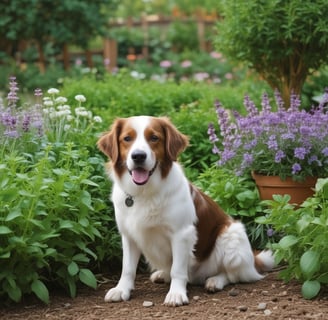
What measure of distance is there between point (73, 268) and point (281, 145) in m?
2.02

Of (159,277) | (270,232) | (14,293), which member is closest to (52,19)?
(270,232)

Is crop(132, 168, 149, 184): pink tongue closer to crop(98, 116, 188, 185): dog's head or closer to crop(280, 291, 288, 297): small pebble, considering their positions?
crop(98, 116, 188, 185): dog's head

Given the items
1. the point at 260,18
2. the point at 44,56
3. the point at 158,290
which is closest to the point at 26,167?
the point at 158,290

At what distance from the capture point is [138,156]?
164 inches

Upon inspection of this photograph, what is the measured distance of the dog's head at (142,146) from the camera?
13.8ft

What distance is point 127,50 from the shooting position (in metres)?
19.3

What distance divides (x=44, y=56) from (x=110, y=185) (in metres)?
12.1

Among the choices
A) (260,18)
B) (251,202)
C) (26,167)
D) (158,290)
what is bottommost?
(158,290)

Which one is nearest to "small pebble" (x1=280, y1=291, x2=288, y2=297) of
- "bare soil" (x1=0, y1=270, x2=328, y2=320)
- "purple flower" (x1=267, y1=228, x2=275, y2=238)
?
"bare soil" (x1=0, y1=270, x2=328, y2=320)

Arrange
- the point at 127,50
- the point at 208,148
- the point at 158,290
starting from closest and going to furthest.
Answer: the point at 158,290 → the point at 208,148 → the point at 127,50

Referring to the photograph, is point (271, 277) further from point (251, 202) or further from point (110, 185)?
point (110, 185)

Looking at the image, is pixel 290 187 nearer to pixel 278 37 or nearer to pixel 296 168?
pixel 296 168

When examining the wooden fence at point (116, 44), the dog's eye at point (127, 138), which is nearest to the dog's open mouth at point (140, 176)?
the dog's eye at point (127, 138)

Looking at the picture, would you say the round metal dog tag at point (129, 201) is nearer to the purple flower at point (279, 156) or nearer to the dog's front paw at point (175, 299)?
the dog's front paw at point (175, 299)
